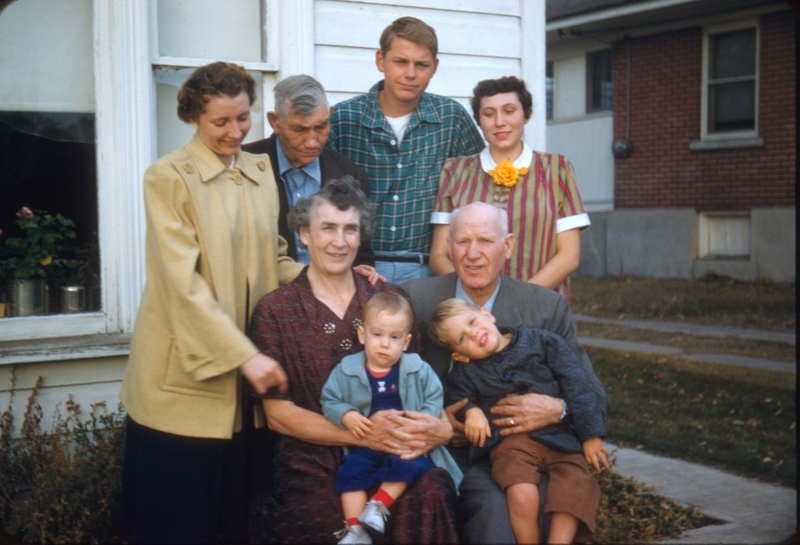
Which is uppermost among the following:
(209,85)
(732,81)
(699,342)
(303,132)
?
(732,81)

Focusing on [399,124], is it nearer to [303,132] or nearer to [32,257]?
[303,132]

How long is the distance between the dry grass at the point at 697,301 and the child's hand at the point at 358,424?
7482 mm

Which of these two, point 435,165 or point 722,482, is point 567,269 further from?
point 722,482

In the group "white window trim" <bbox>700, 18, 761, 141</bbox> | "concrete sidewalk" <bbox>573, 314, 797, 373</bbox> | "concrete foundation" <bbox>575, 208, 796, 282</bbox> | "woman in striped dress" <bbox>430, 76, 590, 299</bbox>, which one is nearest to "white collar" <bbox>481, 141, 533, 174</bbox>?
"woman in striped dress" <bbox>430, 76, 590, 299</bbox>

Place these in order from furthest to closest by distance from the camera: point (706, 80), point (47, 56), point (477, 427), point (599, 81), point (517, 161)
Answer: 1. point (599, 81)
2. point (706, 80)
3. point (47, 56)
4. point (517, 161)
5. point (477, 427)

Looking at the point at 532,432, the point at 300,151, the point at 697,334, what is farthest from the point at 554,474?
the point at 697,334

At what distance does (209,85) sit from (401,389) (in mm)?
1270

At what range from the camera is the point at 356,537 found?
271cm

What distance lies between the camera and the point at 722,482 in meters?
4.71

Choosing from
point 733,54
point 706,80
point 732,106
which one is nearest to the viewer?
point 733,54

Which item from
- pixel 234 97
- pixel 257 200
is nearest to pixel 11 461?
pixel 257 200

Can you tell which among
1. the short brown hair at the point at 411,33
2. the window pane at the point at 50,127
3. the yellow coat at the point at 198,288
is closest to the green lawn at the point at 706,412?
the short brown hair at the point at 411,33

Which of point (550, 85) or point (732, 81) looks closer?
point (732, 81)

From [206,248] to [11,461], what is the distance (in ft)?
6.07
